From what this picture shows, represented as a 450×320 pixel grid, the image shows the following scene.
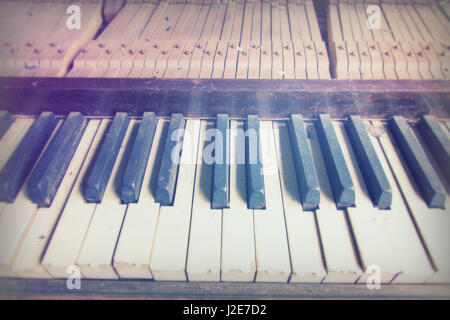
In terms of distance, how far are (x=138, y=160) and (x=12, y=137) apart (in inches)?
29.2

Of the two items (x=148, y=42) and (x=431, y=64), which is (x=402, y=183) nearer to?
(x=431, y=64)

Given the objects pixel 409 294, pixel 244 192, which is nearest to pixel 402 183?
pixel 409 294

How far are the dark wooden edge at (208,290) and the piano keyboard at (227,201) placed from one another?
0.06 m

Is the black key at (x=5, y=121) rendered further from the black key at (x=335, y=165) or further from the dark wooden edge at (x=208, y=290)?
the black key at (x=335, y=165)

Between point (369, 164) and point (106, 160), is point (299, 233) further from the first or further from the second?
point (106, 160)

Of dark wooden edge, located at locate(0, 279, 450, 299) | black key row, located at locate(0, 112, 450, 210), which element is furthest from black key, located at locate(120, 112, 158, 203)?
dark wooden edge, located at locate(0, 279, 450, 299)

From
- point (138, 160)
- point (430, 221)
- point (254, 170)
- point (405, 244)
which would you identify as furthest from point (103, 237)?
point (430, 221)

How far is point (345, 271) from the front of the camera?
978 mm

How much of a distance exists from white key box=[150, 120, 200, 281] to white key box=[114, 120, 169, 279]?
26 mm

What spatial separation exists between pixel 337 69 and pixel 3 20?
238 cm

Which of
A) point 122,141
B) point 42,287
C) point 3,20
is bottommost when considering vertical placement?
point 42,287

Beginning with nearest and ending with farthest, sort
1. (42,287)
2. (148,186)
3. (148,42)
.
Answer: (42,287)
(148,186)
(148,42)

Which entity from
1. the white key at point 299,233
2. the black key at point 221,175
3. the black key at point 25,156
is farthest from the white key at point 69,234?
the white key at point 299,233

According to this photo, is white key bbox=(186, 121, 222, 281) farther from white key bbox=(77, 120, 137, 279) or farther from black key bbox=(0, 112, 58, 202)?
black key bbox=(0, 112, 58, 202)
